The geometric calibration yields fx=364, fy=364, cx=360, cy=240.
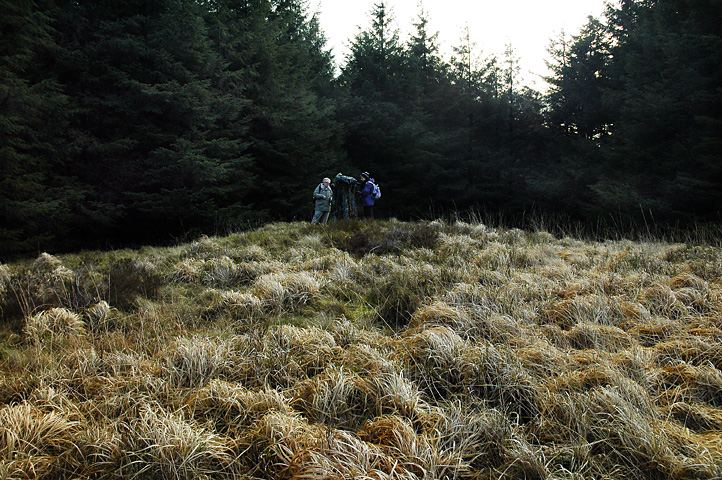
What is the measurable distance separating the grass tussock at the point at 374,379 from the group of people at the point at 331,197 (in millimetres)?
6646

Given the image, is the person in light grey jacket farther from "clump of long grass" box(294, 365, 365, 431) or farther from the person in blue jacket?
"clump of long grass" box(294, 365, 365, 431)

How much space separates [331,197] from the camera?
1134 centimetres

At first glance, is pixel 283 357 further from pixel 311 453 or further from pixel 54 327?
pixel 54 327

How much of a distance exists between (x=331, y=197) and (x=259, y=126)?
8072 mm

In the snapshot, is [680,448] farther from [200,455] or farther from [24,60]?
[24,60]

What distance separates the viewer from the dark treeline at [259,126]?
11.1 m

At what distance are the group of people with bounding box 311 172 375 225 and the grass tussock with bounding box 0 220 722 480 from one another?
6.65 meters

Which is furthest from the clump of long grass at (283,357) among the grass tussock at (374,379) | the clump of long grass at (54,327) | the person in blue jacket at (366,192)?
the person in blue jacket at (366,192)

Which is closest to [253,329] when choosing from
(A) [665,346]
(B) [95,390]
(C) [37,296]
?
(B) [95,390]

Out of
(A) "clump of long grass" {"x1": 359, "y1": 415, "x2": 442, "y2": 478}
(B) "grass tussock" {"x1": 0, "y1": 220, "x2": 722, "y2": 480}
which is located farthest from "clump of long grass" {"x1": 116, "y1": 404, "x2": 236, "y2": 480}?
(A) "clump of long grass" {"x1": 359, "y1": 415, "x2": 442, "y2": 478}

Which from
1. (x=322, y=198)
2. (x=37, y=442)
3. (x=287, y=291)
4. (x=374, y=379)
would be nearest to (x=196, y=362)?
(x=37, y=442)

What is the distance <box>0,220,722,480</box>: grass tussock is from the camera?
169cm

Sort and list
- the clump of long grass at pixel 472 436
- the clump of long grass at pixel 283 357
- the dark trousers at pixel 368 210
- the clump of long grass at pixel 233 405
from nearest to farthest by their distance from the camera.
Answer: the clump of long grass at pixel 472 436
the clump of long grass at pixel 233 405
the clump of long grass at pixel 283 357
the dark trousers at pixel 368 210

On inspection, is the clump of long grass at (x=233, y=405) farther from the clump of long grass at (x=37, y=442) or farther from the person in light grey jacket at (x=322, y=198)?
the person in light grey jacket at (x=322, y=198)
